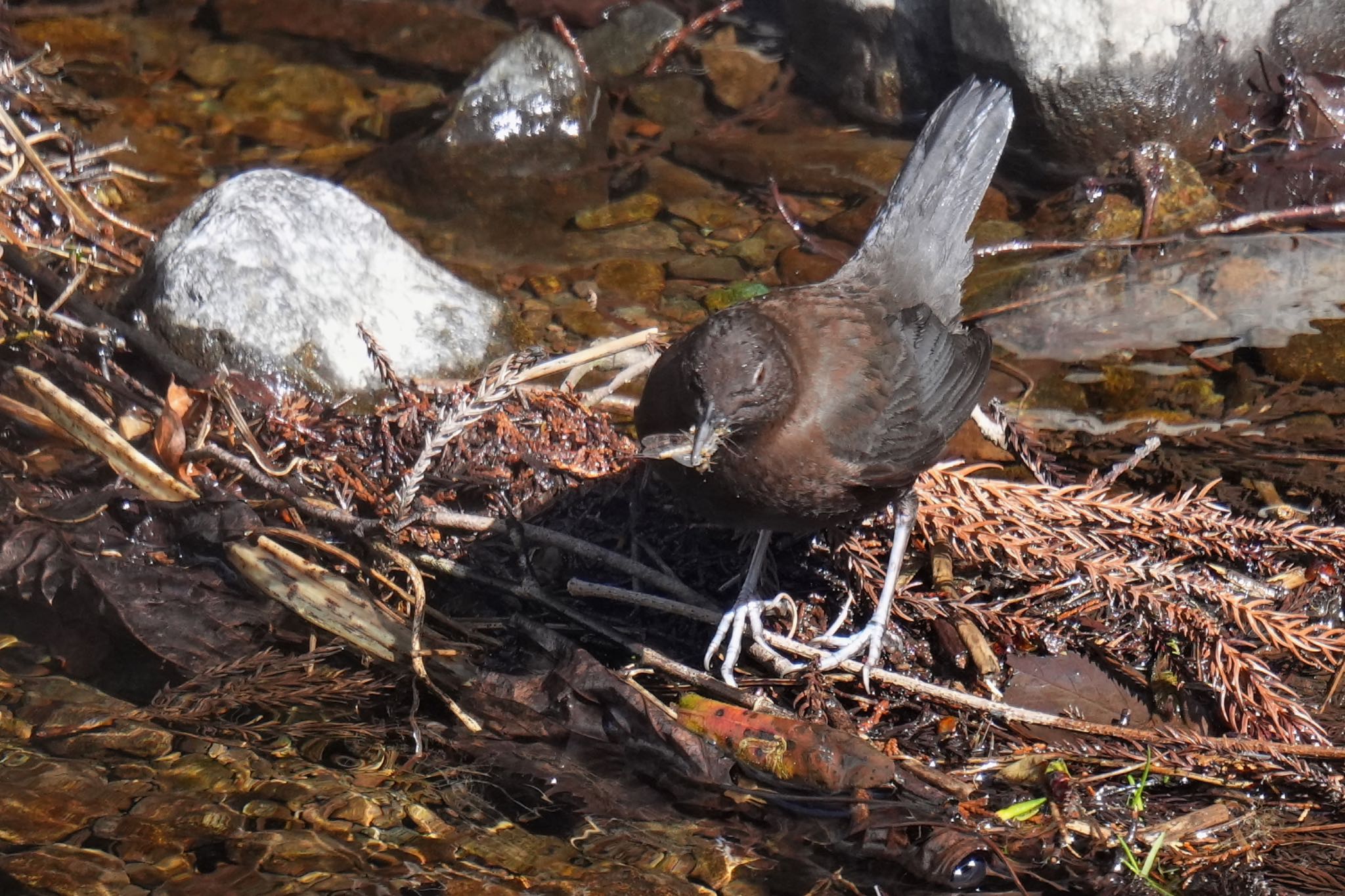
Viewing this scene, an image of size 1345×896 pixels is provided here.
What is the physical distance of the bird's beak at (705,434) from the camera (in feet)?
9.98

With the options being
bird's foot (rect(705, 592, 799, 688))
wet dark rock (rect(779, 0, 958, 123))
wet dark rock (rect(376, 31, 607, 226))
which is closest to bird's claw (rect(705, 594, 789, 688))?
bird's foot (rect(705, 592, 799, 688))

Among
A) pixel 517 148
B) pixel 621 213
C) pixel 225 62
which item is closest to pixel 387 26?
pixel 225 62

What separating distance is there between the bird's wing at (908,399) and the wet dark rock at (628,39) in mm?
3642

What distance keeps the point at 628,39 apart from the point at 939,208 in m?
3.53

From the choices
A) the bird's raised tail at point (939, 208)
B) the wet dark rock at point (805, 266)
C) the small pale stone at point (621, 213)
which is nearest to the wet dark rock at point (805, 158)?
the small pale stone at point (621, 213)

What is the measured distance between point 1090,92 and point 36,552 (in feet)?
16.4

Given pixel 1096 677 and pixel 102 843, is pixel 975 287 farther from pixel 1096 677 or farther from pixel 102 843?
pixel 102 843

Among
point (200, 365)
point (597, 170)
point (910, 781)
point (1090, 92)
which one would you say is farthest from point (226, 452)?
point (1090, 92)

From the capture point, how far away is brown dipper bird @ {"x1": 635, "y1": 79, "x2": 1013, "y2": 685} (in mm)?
3131

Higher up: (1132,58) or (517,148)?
(517,148)

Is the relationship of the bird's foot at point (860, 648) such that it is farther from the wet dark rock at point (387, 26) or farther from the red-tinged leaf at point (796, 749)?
the wet dark rock at point (387, 26)

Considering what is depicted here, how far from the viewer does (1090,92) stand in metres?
5.91

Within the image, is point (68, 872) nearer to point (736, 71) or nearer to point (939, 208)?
point (939, 208)

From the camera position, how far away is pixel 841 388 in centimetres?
349
